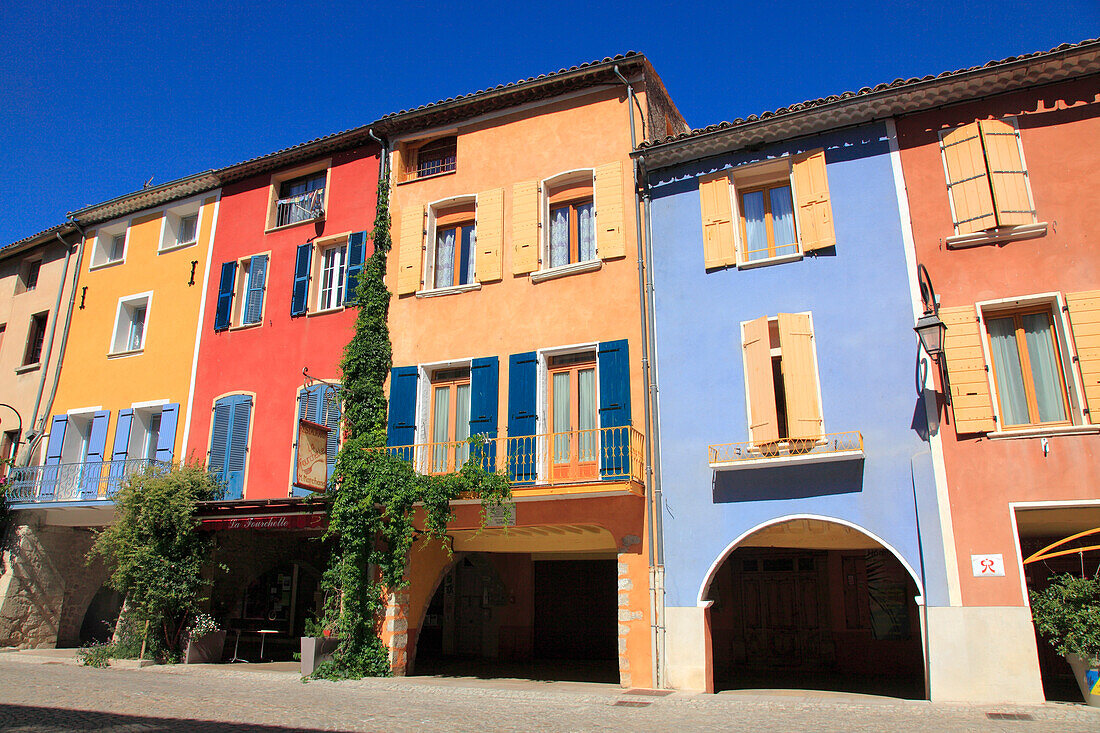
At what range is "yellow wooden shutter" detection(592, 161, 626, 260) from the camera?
1346 centimetres

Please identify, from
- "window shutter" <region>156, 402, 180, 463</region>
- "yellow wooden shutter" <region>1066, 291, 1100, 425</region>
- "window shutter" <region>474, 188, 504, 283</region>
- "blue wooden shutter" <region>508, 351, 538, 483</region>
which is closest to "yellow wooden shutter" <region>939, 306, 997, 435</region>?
"yellow wooden shutter" <region>1066, 291, 1100, 425</region>

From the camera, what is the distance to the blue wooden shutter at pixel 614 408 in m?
12.0

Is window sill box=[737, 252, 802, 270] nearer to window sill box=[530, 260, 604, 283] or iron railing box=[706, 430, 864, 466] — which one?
window sill box=[530, 260, 604, 283]

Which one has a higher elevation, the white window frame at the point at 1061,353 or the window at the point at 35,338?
the window at the point at 35,338

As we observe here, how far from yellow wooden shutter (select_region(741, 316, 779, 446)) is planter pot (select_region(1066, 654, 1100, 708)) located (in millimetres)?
4390

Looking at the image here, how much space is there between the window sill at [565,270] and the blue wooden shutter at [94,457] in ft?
34.8

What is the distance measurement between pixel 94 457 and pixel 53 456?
142 cm

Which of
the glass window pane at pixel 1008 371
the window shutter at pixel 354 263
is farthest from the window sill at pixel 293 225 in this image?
the glass window pane at pixel 1008 371

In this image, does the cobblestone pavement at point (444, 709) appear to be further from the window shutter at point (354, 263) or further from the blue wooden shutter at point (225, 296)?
the blue wooden shutter at point (225, 296)

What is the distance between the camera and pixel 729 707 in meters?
9.78

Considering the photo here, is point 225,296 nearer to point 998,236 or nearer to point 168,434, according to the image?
point 168,434

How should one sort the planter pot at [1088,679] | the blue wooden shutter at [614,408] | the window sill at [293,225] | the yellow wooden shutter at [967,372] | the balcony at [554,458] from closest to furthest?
the planter pot at [1088,679]
the yellow wooden shutter at [967,372]
the balcony at [554,458]
the blue wooden shutter at [614,408]
the window sill at [293,225]

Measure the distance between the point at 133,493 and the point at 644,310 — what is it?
34.3ft

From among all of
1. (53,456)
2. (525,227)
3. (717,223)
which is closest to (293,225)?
(525,227)
